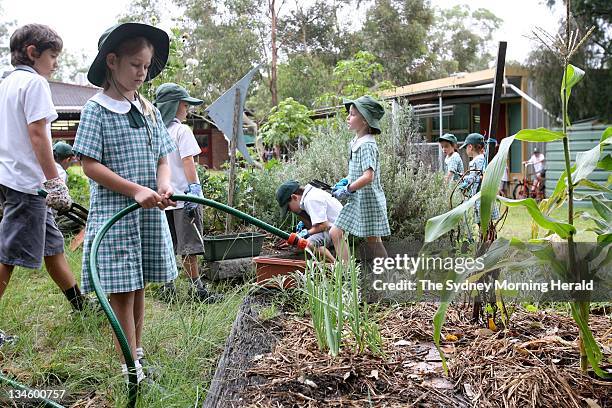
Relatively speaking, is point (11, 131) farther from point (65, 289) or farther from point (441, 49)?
point (441, 49)

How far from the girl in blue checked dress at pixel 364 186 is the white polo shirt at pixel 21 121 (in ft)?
7.26

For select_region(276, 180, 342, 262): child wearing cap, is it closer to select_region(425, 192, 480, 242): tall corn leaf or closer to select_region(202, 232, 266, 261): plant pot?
select_region(202, 232, 266, 261): plant pot

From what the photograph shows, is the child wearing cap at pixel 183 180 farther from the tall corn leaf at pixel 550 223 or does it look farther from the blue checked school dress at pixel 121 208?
the tall corn leaf at pixel 550 223

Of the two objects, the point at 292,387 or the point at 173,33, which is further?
the point at 173,33

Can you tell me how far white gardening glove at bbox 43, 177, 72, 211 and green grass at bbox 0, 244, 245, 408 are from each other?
0.72 m

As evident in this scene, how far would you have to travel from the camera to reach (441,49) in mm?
43250

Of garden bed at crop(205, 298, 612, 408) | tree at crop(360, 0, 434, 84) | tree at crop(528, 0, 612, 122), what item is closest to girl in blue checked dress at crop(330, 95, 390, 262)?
garden bed at crop(205, 298, 612, 408)

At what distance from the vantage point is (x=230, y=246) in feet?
17.0

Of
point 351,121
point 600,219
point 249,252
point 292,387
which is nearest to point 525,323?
point 600,219

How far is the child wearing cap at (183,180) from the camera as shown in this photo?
478 centimetres

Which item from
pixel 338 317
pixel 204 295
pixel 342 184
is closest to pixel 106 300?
pixel 338 317

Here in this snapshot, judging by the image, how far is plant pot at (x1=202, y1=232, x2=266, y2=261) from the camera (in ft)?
17.1

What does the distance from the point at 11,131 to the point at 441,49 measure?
139 ft

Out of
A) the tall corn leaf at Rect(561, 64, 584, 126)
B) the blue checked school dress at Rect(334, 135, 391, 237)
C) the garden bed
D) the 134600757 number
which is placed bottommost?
the 134600757 number
